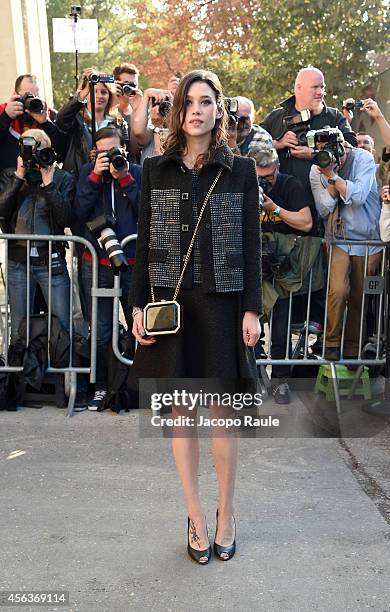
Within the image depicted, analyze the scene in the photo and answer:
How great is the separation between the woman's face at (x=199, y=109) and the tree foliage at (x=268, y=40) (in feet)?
38.5

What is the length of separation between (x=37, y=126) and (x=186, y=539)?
4032mm

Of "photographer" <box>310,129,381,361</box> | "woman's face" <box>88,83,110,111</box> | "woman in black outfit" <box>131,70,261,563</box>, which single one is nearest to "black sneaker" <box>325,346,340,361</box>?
"photographer" <box>310,129,381,361</box>

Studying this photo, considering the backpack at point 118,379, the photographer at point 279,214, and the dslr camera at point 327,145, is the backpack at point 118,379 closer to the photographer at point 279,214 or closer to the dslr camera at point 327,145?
the photographer at point 279,214

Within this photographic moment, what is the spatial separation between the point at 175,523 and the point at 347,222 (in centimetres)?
324

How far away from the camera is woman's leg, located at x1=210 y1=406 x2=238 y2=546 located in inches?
165

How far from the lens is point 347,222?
7.11m

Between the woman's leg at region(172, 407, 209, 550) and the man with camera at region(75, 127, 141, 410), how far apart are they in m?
2.64

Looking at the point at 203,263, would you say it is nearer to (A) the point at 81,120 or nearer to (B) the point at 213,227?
(B) the point at 213,227

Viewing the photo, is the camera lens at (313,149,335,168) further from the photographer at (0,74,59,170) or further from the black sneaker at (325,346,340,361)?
the photographer at (0,74,59,170)

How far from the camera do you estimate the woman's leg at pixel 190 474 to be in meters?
4.19

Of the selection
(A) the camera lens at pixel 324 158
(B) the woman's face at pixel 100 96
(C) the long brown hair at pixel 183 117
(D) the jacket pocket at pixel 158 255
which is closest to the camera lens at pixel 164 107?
(B) the woman's face at pixel 100 96

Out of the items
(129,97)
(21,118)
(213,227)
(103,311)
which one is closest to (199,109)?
(213,227)

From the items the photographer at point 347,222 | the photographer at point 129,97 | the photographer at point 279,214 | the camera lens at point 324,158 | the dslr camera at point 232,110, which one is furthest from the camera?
the photographer at point 129,97

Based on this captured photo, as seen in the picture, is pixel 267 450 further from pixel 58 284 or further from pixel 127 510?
pixel 58 284
